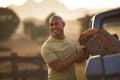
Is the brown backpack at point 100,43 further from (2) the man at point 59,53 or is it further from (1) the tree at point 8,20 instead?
(1) the tree at point 8,20

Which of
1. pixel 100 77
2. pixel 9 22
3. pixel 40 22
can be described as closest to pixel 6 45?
pixel 40 22

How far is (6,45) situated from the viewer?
29.8 meters

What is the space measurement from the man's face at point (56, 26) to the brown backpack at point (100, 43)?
3.36 feet

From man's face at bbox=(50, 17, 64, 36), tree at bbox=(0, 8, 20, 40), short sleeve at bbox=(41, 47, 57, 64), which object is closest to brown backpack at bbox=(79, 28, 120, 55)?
short sleeve at bbox=(41, 47, 57, 64)

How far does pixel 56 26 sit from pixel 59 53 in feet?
1.18

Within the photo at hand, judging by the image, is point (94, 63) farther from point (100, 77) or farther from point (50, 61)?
point (50, 61)

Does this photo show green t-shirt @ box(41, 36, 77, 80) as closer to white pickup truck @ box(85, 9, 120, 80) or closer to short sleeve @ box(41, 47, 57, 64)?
short sleeve @ box(41, 47, 57, 64)

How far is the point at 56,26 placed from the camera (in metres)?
6.09

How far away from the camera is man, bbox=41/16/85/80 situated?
579 cm

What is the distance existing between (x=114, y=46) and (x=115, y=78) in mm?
563

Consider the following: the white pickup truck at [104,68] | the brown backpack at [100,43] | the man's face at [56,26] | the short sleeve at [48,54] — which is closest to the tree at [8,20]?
the man's face at [56,26]

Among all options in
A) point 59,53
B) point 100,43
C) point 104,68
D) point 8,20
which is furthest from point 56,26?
point 8,20

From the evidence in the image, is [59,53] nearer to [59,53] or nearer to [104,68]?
[59,53]

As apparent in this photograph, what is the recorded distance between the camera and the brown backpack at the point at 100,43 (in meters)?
4.75
